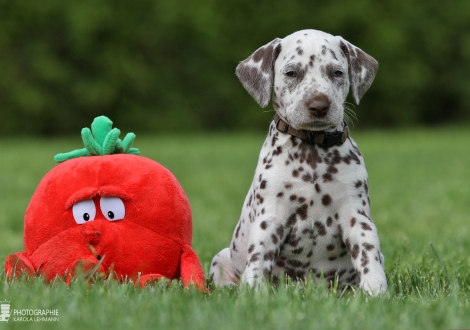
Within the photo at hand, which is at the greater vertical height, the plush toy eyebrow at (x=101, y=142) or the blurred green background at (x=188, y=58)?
the blurred green background at (x=188, y=58)

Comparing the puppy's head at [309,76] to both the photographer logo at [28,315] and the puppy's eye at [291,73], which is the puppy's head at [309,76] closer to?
the puppy's eye at [291,73]

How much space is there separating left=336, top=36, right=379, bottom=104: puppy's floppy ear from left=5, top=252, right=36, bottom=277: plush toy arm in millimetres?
2226

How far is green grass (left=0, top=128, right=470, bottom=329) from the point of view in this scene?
304cm

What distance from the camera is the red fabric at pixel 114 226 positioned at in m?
4.10

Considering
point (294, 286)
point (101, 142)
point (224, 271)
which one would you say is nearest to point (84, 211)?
point (101, 142)

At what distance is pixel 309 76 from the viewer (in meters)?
4.14

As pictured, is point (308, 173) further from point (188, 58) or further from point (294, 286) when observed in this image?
point (188, 58)

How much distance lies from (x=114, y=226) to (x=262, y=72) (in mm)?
1320

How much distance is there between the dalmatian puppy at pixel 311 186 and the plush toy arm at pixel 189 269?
0.16 meters

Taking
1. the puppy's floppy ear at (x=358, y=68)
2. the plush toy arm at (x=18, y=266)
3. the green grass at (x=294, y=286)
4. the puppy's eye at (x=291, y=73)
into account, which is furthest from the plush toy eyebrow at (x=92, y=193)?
the puppy's floppy ear at (x=358, y=68)

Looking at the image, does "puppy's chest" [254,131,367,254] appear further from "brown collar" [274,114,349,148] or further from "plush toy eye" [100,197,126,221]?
"plush toy eye" [100,197,126,221]

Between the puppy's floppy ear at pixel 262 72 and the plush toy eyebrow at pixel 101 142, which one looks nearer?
the puppy's floppy ear at pixel 262 72

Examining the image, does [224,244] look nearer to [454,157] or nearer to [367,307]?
[367,307]

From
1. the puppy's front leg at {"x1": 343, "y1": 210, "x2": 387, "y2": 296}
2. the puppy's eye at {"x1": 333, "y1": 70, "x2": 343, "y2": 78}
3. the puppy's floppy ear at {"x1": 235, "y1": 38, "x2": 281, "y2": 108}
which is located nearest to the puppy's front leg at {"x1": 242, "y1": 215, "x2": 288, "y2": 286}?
the puppy's front leg at {"x1": 343, "y1": 210, "x2": 387, "y2": 296}
